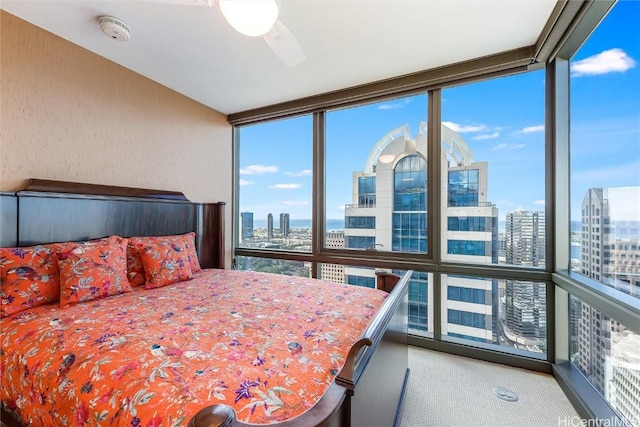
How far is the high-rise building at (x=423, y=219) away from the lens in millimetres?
2713

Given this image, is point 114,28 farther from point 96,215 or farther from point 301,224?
point 301,224

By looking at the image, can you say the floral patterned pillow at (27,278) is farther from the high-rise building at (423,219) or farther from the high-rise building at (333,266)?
the high-rise building at (423,219)

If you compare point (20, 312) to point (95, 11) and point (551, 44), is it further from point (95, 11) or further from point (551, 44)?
point (551, 44)

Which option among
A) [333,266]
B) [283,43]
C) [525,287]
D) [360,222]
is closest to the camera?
[283,43]

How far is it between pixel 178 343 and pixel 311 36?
2.31m

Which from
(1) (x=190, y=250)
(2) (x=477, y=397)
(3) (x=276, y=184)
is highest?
(3) (x=276, y=184)

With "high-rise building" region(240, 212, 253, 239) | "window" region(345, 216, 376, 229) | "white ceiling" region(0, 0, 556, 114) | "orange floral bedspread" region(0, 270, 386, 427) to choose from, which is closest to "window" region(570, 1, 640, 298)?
"white ceiling" region(0, 0, 556, 114)

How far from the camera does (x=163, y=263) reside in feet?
8.05

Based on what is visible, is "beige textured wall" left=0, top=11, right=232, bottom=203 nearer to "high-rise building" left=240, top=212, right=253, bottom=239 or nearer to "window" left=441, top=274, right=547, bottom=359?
"high-rise building" left=240, top=212, right=253, bottom=239

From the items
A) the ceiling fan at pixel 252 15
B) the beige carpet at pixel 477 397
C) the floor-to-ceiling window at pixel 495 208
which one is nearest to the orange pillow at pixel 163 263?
the ceiling fan at pixel 252 15

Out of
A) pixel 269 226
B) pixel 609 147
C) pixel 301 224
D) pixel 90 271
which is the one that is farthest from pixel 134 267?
pixel 609 147

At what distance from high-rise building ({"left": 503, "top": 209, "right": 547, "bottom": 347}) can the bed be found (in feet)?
4.20

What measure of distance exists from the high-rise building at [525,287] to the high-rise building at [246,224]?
308 centimetres

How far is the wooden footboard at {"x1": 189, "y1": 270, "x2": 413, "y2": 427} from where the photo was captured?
722mm
